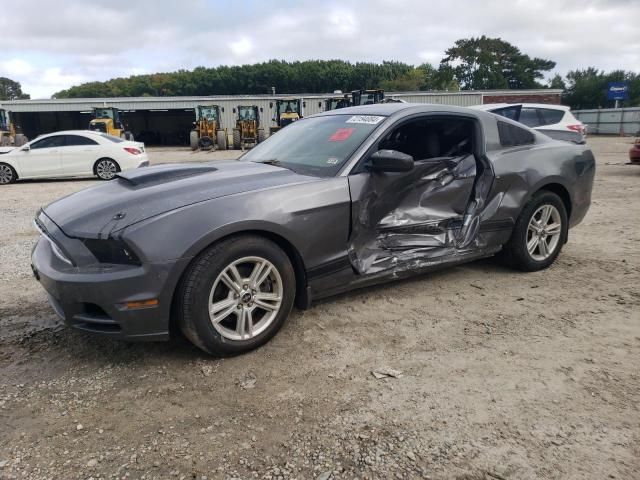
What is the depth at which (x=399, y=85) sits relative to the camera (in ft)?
262

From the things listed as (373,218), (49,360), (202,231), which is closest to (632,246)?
(373,218)

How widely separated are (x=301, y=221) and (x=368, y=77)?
91.9m

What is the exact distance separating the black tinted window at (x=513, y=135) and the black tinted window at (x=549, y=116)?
281 inches

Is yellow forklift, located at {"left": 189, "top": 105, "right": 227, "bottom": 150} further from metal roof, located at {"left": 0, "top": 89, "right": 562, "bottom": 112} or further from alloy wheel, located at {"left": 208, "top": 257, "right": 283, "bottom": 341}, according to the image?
alloy wheel, located at {"left": 208, "top": 257, "right": 283, "bottom": 341}

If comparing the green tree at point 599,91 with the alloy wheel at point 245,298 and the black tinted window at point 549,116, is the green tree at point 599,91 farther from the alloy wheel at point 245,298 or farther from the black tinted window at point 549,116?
the alloy wheel at point 245,298

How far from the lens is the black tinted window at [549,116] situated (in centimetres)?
1068

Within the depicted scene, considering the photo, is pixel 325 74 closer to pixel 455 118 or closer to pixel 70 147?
pixel 70 147

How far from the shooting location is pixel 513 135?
14.1 ft

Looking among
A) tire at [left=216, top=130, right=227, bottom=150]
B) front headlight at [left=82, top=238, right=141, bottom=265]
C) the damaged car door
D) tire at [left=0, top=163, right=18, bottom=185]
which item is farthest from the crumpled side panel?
tire at [left=216, top=130, right=227, bottom=150]

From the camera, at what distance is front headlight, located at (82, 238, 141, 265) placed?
101 inches

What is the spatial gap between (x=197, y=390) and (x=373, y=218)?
1.72 metres

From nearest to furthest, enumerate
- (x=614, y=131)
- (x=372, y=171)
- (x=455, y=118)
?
(x=372, y=171)
(x=455, y=118)
(x=614, y=131)

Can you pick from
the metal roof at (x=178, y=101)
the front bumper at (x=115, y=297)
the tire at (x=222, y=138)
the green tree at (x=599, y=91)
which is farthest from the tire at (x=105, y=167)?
the green tree at (x=599, y=91)

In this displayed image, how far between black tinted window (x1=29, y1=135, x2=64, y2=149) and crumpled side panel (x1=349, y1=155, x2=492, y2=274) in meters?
11.3
